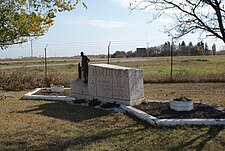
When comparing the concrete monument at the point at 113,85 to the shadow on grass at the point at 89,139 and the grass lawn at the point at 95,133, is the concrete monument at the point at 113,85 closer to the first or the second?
the grass lawn at the point at 95,133

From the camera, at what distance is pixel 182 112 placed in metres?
7.93

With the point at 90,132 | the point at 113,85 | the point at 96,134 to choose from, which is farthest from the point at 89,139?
the point at 113,85

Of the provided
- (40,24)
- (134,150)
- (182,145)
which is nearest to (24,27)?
(40,24)

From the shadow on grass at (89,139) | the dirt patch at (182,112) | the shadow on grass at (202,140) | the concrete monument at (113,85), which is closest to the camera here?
the shadow on grass at (202,140)

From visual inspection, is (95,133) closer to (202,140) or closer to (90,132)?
(90,132)

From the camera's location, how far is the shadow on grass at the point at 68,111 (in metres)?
8.35

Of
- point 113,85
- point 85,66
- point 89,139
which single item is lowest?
point 89,139

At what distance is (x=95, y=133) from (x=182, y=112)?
2513 millimetres

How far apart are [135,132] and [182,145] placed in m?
1.21

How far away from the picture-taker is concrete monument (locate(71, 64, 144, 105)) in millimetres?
9297

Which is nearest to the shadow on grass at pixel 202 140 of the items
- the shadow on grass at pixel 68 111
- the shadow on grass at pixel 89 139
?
the shadow on grass at pixel 89 139

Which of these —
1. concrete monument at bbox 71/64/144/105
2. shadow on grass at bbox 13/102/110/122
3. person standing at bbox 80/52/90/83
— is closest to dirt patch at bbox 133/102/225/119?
concrete monument at bbox 71/64/144/105

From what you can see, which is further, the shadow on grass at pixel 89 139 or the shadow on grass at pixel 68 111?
the shadow on grass at pixel 68 111

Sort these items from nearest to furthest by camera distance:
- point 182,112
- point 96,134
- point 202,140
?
point 202,140 < point 96,134 < point 182,112
